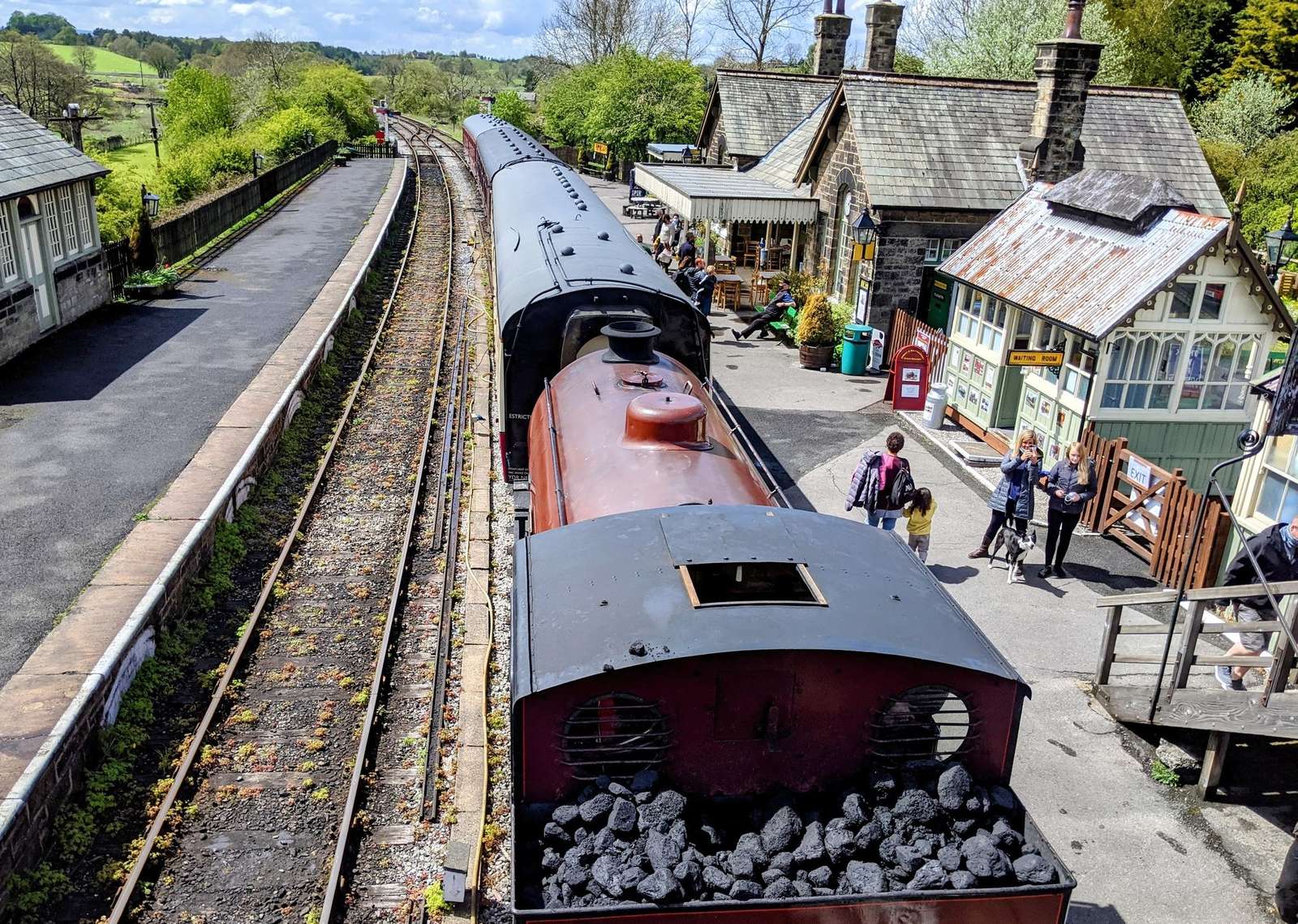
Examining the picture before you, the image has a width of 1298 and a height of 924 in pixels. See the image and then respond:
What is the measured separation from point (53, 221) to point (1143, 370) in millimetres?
17726

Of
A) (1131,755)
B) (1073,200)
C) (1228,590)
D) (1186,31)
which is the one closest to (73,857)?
(1131,755)

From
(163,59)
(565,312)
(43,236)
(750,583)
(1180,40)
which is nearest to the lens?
(750,583)

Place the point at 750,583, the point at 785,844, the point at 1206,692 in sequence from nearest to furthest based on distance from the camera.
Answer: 1. the point at 785,844
2. the point at 750,583
3. the point at 1206,692

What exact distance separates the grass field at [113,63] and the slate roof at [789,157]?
504ft

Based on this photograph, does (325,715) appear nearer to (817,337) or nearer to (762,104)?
(817,337)

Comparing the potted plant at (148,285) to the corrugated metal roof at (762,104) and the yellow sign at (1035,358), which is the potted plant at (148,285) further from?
the yellow sign at (1035,358)

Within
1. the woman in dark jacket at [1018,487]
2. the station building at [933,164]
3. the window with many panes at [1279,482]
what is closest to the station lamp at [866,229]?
the station building at [933,164]

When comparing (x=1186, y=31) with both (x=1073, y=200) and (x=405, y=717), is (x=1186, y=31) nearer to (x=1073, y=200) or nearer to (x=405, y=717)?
(x=1073, y=200)

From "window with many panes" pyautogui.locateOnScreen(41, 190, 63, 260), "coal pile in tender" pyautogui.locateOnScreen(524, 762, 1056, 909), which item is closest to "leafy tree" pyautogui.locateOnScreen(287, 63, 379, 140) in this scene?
"window with many panes" pyautogui.locateOnScreen(41, 190, 63, 260)

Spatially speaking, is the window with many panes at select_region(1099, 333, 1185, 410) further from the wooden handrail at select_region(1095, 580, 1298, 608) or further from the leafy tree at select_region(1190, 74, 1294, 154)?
the leafy tree at select_region(1190, 74, 1294, 154)

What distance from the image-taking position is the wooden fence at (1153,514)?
1030cm

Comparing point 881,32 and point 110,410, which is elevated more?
point 881,32

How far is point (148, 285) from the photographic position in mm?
20844

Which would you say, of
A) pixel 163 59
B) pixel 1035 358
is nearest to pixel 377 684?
pixel 1035 358
